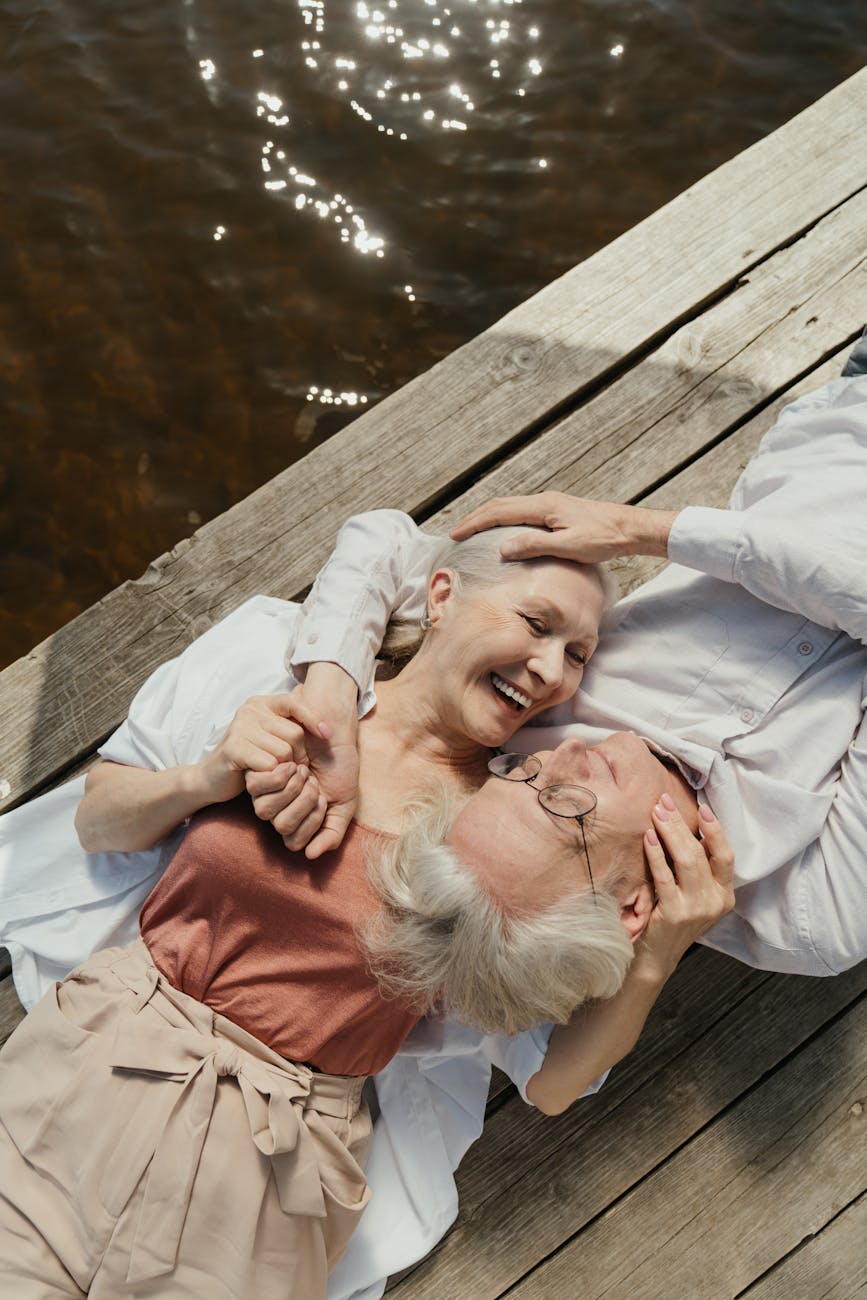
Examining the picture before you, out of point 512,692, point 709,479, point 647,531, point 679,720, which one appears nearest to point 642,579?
point 709,479

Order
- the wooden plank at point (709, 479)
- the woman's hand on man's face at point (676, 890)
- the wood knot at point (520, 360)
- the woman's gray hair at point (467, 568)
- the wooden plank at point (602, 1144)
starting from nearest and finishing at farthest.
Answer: the woman's hand on man's face at point (676, 890) < the woman's gray hair at point (467, 568) < the wooden plank at point (602, 1144) < the wooden plank at point (709, 479) < the wood knot at point (520, 360)

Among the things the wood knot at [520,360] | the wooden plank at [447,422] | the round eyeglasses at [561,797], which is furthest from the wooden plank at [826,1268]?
the wood knot at [520,360]

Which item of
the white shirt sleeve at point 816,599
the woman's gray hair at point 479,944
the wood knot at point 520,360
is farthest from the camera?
the wood knot at point 520,360

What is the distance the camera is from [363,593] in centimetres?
268

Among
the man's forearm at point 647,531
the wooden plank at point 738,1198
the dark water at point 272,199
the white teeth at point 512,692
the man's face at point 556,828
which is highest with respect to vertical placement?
the dark water at point 272,199

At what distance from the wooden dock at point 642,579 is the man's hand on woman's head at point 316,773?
80 centimetres

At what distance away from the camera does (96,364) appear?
411cm

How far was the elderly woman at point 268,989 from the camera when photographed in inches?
87.8

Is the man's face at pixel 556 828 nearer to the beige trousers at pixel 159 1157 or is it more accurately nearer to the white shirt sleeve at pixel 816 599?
the white shirt sleeve at pixel 816 599

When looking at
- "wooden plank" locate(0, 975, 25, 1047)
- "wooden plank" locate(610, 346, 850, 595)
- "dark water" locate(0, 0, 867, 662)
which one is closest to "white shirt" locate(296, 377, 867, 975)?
"wooden plank" locate(610, 346, 850, 595)

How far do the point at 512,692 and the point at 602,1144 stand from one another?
1406 mm

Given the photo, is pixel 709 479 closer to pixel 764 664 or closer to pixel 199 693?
pixel 764 664

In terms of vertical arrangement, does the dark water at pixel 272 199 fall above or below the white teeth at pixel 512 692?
above

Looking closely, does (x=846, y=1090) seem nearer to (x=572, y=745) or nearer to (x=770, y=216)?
(x=572, y=745)
